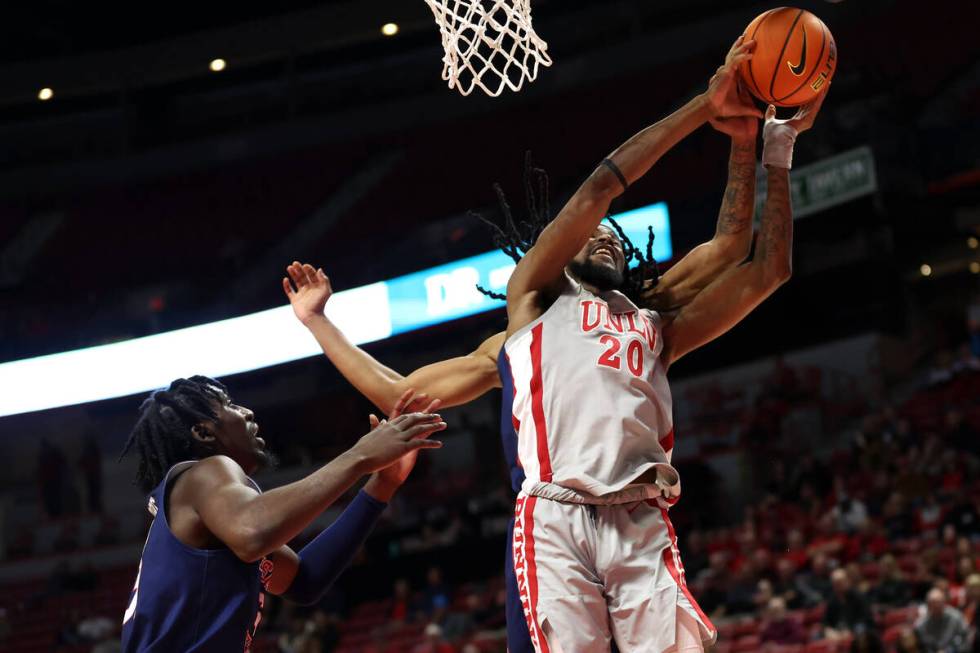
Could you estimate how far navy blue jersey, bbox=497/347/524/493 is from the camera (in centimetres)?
338

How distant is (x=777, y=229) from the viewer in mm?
3586

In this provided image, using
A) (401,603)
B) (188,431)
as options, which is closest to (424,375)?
(188,431)

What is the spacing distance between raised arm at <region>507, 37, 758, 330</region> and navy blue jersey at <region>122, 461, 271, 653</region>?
1053mm

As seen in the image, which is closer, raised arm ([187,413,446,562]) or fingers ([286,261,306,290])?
raised arm ([187,413,446,562])

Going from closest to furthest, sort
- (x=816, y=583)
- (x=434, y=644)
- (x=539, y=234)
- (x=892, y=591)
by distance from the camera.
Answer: (x=539, y=234) < (x=892, y=591) < (x=816, y=583) < (x=434, y=644)

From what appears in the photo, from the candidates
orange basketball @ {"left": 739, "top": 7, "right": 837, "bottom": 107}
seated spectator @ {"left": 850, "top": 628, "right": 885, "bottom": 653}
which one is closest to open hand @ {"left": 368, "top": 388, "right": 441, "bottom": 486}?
orange basketball @ {"left": 739, "top": 7, "right": 837, "bottom": 107}

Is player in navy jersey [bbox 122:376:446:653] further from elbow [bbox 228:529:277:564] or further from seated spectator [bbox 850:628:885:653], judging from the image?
seated spectator [bbox 850:628:885:653]

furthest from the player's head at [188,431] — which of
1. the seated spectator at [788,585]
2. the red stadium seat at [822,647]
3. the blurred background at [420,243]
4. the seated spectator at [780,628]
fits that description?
the blurred background at [420,243]

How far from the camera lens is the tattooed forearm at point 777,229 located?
3.55m

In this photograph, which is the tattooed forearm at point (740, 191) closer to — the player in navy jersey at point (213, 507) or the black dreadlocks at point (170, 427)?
the player in navy jersey at point (213, 507)

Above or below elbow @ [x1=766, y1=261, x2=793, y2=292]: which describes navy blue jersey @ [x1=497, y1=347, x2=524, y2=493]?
below

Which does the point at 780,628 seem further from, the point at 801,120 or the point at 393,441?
the point at 393,441

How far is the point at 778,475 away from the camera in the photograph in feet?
45.4

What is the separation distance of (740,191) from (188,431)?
1733 millimetres
